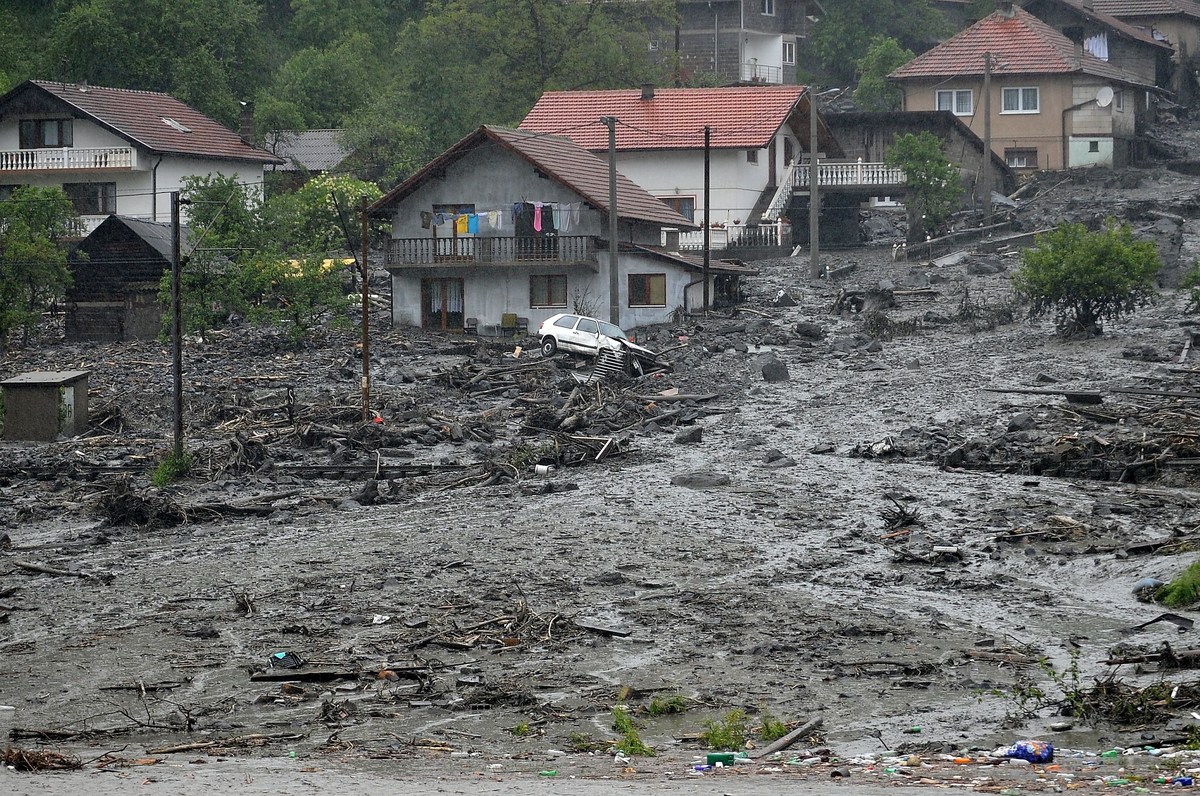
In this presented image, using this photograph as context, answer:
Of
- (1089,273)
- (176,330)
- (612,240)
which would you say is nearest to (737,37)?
(612,240)

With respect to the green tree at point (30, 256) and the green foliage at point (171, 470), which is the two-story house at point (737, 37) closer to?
the green tree at point (30, 256)

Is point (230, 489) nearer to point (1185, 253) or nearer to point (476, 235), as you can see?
point (476, 235)

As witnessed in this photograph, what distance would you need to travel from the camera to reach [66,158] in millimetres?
58406

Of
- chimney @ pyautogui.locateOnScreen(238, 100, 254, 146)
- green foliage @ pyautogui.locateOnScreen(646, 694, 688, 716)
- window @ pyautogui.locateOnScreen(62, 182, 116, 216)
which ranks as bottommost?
green foliage @ pyautogui.locateOnScreen(646, 694, 688, 716)

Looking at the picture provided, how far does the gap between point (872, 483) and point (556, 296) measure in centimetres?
2320

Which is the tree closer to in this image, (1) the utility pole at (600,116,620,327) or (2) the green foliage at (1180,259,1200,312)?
(2) the green foliage at (1180,259,1200,312)

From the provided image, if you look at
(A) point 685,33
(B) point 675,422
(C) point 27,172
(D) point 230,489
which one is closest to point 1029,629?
(D) point 230,489

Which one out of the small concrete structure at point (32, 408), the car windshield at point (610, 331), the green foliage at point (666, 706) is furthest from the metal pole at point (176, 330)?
the green foliage at point (666, 706)

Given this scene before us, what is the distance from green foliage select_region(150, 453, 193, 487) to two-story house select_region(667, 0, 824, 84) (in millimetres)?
56819

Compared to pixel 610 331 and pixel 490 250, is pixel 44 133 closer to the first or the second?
pixel 490 250

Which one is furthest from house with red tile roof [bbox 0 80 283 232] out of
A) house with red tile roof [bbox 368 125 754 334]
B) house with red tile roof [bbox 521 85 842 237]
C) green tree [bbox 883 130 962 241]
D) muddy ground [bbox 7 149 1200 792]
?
green tree [bbox 883 130 962 241]

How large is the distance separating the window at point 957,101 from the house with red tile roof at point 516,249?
21.5 m

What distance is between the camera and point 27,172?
5856 centimetres

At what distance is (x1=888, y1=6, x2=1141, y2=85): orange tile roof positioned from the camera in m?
64.1
